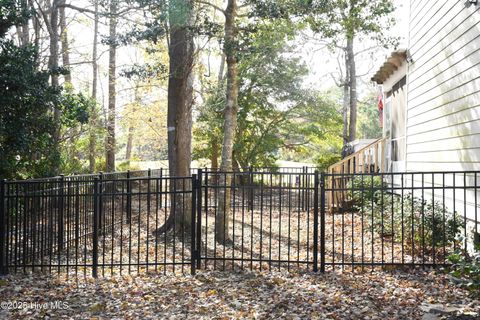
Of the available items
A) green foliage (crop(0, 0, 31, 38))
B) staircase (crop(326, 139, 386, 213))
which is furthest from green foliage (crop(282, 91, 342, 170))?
green foliage (crop(0, 0, 31, 38))

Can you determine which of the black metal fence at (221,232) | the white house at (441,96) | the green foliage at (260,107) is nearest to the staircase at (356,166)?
the white house at (441,96)

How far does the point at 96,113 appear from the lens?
61.0 feet

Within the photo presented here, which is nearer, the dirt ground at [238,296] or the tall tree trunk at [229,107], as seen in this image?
the dirt ground at [238,296]

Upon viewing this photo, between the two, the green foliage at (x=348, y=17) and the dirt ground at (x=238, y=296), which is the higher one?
the green foliage at (x=348, y=17)

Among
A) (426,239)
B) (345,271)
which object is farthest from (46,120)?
(426,239)

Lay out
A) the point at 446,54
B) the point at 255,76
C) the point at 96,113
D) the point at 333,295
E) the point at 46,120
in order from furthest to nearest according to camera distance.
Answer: the point at 255,76, the point at 96,113, the point at 46,120, the point at 446,54, the point at 333,295

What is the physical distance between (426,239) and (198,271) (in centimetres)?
390

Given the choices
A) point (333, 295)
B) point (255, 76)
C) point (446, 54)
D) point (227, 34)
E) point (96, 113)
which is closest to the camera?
point (333, 295)

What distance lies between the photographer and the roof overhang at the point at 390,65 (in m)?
12.3

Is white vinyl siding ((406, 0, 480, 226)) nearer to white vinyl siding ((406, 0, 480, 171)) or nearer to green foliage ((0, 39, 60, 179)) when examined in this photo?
white vinyl siding ((406, 0, 480, 171))

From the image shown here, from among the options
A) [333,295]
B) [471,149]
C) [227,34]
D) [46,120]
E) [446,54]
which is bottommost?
[333,295]

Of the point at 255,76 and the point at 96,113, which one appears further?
the point at 255,76

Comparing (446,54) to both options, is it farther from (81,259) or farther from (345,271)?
(81,259)

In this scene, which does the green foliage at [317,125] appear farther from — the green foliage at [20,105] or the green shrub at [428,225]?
the green foliage at [20,105]
